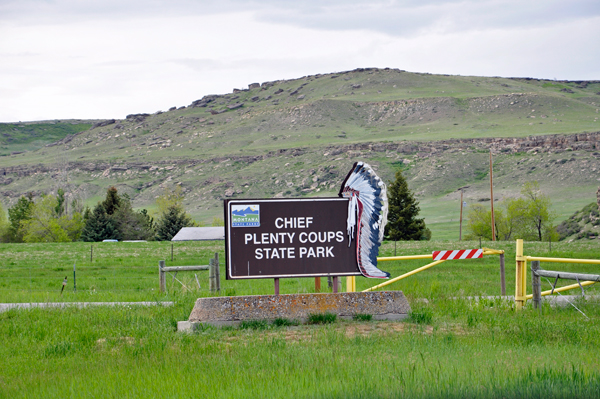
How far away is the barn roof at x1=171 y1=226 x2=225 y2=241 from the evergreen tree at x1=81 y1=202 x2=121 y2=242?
8470mm

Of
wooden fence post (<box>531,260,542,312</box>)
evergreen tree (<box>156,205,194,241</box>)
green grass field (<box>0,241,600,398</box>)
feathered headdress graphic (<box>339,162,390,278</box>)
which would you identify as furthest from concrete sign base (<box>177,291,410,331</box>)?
evergreen tree (<box>156,205,194,241</box>)

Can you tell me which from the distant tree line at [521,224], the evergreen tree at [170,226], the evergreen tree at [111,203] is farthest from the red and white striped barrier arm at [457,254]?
the evergreen tree at [111,203]

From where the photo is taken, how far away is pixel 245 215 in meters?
9.54

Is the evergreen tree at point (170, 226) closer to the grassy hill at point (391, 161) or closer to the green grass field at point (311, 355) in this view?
the grassy hill at point (391, 161)

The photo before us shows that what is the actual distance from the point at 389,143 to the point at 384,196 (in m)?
141

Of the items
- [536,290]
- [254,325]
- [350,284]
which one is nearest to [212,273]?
[350,284]

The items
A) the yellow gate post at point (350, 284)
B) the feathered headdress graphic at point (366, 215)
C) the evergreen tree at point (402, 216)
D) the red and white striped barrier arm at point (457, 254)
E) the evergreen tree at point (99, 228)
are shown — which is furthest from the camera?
the evergreen tree at point (99, 228)

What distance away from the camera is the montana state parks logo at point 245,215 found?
31.2ft

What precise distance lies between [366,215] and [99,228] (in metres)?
60.1

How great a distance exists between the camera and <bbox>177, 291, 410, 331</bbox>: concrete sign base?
849 centimetres

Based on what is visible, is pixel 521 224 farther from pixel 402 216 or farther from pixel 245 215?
pixel 245 215

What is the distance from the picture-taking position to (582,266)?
77.4ft

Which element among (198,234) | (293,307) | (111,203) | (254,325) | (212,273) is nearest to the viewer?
(254,325)

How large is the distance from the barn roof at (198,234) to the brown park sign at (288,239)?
49443mm
